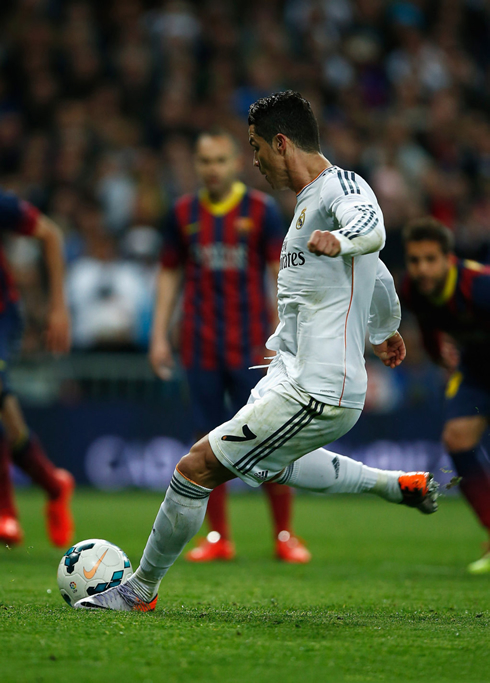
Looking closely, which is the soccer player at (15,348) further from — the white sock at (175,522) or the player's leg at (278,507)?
the white sock at (175,522)

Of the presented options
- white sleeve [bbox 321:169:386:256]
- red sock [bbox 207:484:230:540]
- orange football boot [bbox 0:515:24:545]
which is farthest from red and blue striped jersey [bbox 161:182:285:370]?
white sleeve [bbox 321:169:386:256]

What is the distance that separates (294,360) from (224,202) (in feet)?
9.44

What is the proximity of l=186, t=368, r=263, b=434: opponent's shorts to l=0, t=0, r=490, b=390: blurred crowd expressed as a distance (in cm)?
439

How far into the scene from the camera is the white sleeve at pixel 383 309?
13.3ft

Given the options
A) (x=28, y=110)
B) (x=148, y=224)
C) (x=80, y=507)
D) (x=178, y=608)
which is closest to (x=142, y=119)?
(x=28, y=110)

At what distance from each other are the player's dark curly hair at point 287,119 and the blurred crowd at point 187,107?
696 cm

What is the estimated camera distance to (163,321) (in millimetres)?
6531

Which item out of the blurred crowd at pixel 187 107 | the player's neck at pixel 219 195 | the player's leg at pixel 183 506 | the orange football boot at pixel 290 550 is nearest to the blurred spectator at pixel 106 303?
the blurred crowd at pixel 187 107

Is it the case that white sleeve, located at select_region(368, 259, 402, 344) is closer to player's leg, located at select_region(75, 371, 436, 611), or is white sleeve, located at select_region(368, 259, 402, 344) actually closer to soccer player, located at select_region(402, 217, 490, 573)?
player's leg, located at select_region(75, 371, 436, 611)

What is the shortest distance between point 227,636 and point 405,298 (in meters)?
3.22

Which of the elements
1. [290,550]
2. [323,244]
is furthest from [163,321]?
[323,244]

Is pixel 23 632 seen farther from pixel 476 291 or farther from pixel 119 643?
pixel 476 291

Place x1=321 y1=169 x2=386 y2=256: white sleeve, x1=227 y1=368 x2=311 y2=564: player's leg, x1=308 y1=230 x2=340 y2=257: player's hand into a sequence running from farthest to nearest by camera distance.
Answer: x1=227 y1=368 x2=311 y2=564: player's leg → x1=321 y1=169 x2=386 y2=256: white sleeve → x1=308 y1=230 x2=340 y2=257: player's hand

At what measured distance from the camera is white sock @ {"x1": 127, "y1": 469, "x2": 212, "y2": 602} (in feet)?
12.5
